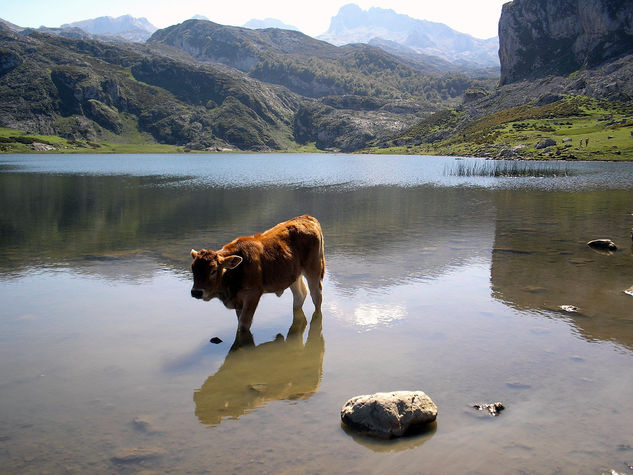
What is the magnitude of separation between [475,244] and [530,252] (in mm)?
2755

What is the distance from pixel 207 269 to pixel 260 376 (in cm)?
257

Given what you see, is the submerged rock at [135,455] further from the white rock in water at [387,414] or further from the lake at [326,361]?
the white rock in water at [387,414]

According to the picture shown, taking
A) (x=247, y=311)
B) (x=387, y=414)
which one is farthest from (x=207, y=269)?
(x=387, y=414)

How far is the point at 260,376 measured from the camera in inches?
378

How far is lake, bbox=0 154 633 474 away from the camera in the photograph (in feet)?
23.1

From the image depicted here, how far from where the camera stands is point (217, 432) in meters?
7.57

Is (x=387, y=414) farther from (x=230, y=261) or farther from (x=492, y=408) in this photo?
(x=230, y=261)

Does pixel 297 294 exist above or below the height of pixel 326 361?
above

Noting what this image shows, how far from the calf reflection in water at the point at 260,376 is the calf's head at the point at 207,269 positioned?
1.45m

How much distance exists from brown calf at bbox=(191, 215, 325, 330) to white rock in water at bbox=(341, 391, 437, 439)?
429 cm

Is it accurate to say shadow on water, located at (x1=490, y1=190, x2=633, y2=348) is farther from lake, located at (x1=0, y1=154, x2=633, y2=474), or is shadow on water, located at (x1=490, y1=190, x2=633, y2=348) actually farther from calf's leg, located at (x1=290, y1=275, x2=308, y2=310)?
calf's leg, located at (x1=290, y1=275, x2=308, y2=310)

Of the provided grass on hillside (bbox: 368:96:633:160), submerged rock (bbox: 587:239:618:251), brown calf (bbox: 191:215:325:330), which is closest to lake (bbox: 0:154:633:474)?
submerged rock (bbox: 587:239:618:251)

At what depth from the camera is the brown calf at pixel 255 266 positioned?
10.6 meters

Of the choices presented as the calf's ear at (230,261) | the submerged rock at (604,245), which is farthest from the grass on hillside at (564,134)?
the calf's ear at (230,261)
